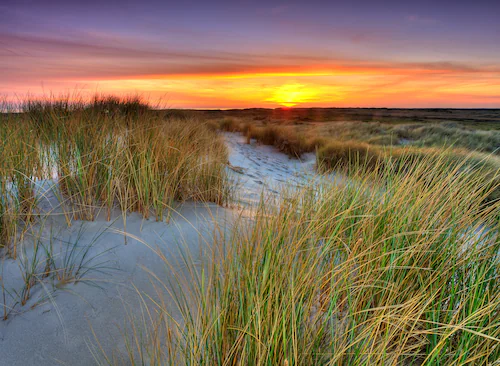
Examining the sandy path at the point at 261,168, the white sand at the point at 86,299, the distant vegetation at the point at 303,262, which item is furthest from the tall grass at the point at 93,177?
the sandy path at the point at 261,168

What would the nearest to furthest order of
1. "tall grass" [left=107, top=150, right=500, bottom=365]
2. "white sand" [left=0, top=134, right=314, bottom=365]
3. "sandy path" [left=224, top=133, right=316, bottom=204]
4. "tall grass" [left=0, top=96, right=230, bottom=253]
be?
1. "tall grass" [left=107, top=150, right=500, bottom=365]
2. "white sand" [left=0, top=134, right=314, bottom=365]
3. "tall grass" [left=0, top=96, right=230, bottom=253]
4. "sandy path" [left=224, top=133, right=316, bottom=204]

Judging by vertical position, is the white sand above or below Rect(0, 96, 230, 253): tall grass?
below

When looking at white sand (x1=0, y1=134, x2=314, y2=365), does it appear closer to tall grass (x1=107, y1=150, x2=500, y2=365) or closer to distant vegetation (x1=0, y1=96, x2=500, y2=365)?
distant vegetation (x1=0, y1=96, x2=500, y2=365)

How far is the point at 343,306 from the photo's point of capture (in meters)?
1.60

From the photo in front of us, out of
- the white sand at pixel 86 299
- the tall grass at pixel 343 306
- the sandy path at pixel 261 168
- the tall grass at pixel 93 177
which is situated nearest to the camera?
the tall grass at pixel 343 306

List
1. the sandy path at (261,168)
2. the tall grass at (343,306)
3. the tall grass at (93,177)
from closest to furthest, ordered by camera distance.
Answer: the tall grass at (343,306) < the tall grass at (93,177) < the sandy path at (261,168)

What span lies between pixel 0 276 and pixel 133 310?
77 cm

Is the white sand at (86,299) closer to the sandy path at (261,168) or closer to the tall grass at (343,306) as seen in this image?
the tall grass at (343,306)

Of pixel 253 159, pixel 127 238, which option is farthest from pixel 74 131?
pixel 253 159

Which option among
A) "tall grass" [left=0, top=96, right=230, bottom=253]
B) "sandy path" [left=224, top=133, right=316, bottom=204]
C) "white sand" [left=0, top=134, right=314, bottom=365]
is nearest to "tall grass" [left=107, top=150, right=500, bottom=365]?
"white sand" [left=0, top=134, right=314, bottom=365]

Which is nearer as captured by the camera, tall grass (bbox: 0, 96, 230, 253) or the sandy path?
tall grass (bbox: 0, 96, 230, 253)

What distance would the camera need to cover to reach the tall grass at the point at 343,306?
108 centimetres

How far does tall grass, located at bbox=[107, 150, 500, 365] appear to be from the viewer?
108 cm

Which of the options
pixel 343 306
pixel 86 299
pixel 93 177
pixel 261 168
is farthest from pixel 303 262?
pixel 261 168
